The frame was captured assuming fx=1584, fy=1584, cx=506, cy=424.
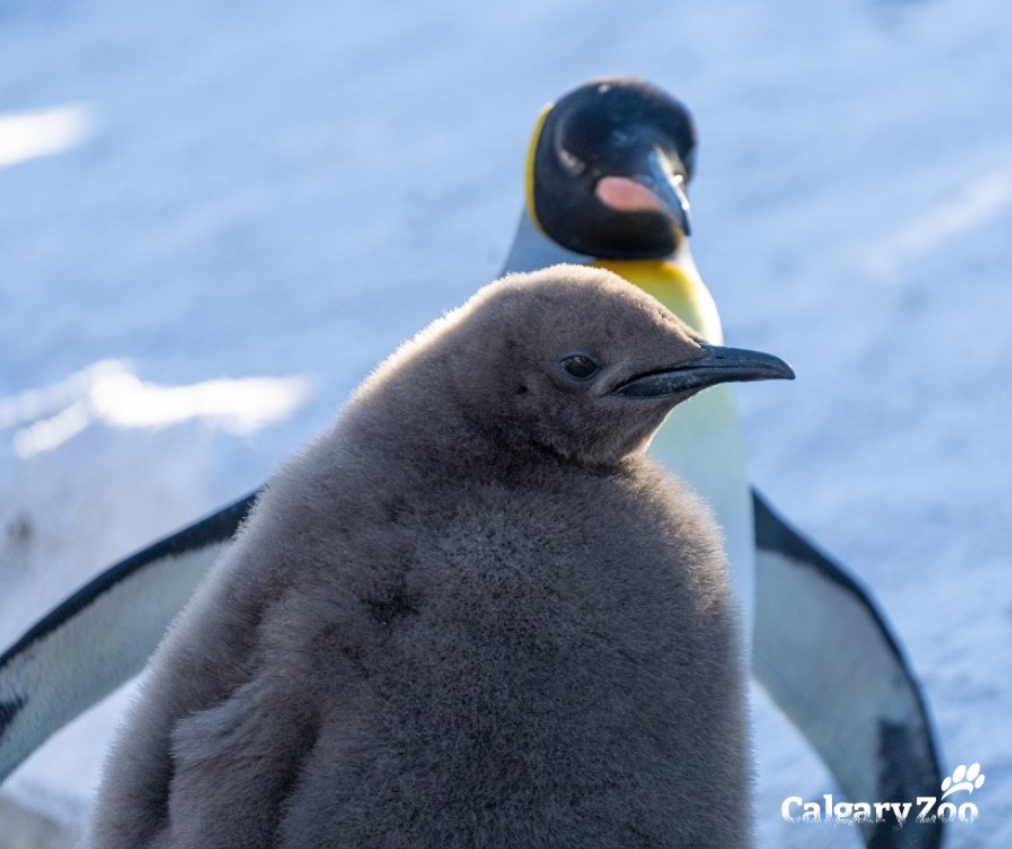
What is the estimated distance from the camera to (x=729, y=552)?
2422 mm

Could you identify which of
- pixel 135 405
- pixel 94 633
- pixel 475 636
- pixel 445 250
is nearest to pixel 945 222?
pixel 445 250

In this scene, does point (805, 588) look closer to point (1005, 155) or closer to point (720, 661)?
point (720, 661)

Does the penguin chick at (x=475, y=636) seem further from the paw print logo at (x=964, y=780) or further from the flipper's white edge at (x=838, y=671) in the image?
the flipper's white edge at (x=838, y=671)

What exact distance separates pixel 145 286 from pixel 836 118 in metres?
2.14

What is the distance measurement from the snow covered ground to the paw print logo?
0.09ft

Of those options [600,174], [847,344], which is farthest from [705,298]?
[847,344]

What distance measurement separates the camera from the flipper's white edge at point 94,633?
2559mm

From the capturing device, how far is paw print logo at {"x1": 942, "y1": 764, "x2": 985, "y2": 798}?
2408 millimetres

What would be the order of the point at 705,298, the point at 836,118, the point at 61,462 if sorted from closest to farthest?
1. the point at 705,298
2. the point at 61,462
3. the point at 836,118

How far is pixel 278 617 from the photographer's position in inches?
46.2

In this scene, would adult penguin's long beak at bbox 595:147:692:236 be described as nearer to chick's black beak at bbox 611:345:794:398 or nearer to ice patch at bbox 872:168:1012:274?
chick's black beak at bbox 611:345:794:398

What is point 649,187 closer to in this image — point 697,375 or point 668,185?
point 668,185

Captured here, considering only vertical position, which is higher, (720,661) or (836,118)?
(720,661)

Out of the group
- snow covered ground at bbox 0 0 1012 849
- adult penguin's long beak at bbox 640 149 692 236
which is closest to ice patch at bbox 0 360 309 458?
snow covered ground at bbox 0 0 1012 849
